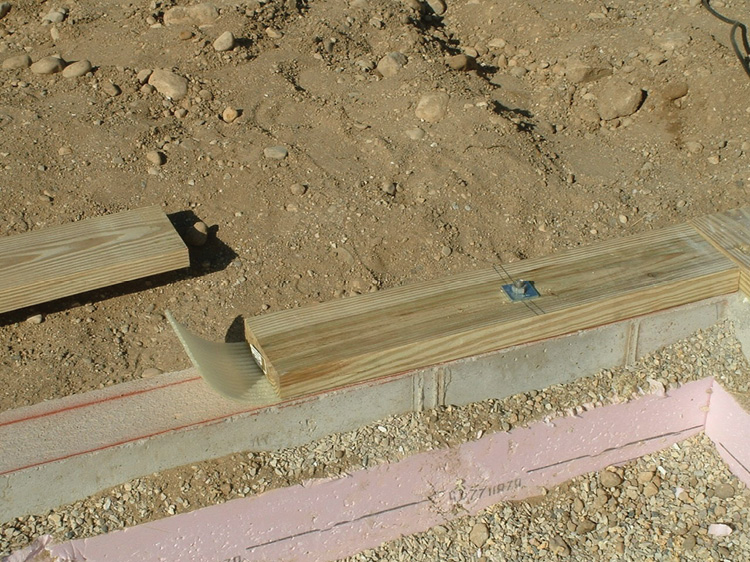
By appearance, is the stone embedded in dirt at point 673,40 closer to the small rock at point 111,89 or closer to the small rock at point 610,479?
the small rock at point 610,479

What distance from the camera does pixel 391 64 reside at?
5.09m

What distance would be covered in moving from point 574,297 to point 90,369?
1920mm

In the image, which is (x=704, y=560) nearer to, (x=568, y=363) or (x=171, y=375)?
(x=568, y=363)

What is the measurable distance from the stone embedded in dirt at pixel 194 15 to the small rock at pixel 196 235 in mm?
1746

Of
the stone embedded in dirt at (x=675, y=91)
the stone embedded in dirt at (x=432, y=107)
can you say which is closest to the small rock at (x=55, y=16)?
the stone embedded in dirt at (x=432, y=107)

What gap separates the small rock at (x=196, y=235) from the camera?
406 centimetres

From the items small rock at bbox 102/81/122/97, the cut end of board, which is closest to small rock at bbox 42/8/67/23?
small rock at bbox 102/81/122/97

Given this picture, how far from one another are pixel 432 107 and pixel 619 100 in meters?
1.04

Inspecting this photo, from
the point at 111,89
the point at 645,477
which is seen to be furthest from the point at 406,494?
the point at 111,89

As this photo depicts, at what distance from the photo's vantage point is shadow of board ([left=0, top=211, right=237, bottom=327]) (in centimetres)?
384

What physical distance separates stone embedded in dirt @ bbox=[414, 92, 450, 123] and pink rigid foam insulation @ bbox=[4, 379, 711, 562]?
1.83 meters

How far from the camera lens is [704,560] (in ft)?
11.5

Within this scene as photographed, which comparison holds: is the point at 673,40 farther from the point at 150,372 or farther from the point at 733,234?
the point at 150,372

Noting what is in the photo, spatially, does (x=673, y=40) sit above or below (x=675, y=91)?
above
